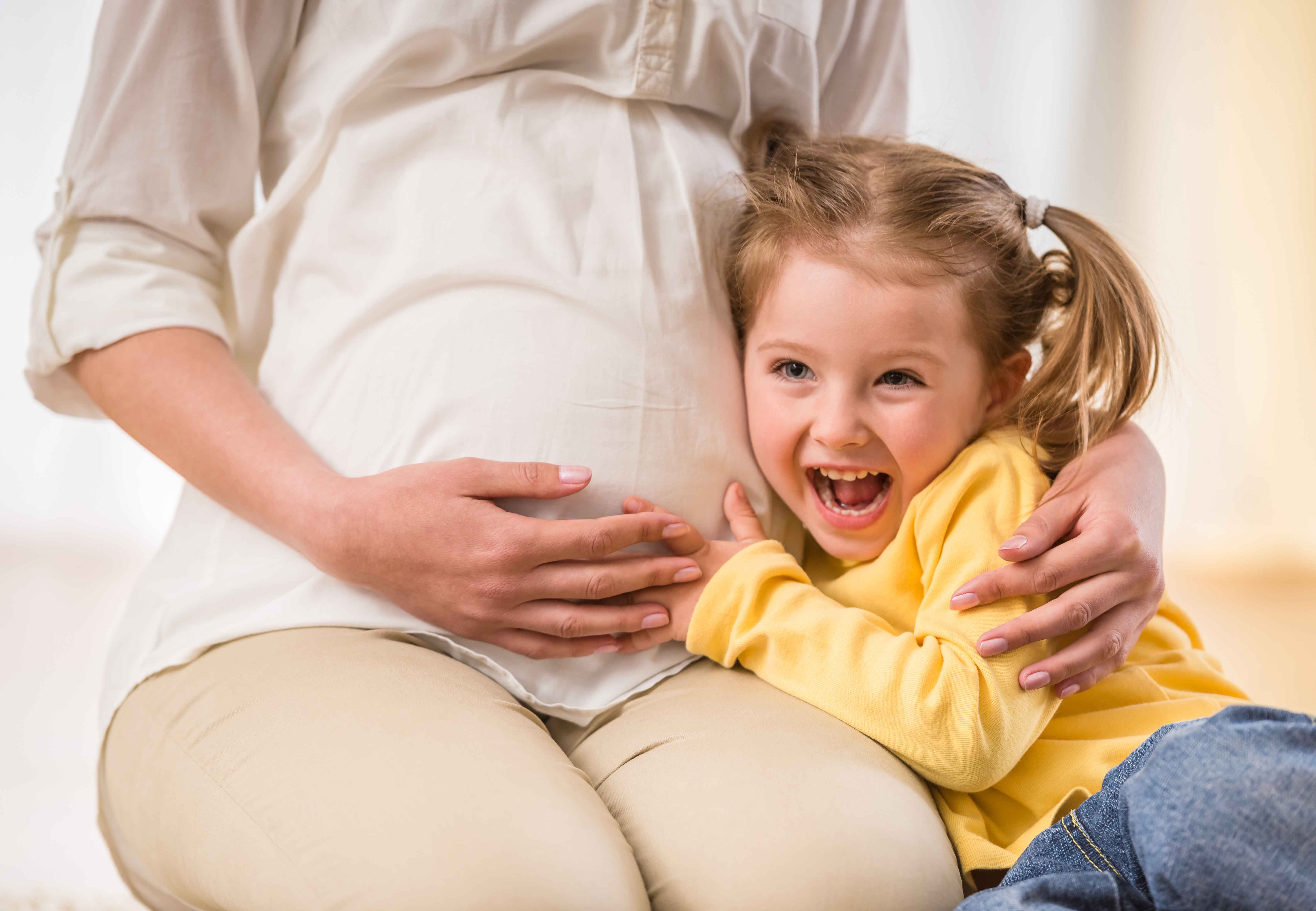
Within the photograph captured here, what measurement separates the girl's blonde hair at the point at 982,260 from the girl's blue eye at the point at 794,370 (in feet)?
0.22

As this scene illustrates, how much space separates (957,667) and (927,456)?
21 cm

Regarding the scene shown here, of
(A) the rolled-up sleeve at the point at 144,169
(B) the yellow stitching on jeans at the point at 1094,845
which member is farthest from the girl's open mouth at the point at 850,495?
A: (A) the rolled-up sleeve at the point at 144,169

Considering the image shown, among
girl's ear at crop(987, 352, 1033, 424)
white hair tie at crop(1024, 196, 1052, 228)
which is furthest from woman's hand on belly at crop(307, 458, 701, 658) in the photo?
white hair tie at crop(1024, 196, 1052, 228)

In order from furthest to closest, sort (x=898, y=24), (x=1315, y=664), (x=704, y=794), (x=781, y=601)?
(x=1315, y=664) → (x=898, y=24) → (x=781, y=601) → (x=704, y=794)

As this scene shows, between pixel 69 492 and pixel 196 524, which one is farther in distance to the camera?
pixel 69 492

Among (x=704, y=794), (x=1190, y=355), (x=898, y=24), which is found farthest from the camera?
(x=1190, y=355)

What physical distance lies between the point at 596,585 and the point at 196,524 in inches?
14.5

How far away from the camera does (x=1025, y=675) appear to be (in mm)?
739

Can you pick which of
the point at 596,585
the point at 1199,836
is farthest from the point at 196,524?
the point at 1199,836

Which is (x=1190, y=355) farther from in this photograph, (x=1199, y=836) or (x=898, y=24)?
(x=1199, y=836)

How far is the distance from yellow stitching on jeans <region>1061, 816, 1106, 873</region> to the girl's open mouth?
0.32 metres

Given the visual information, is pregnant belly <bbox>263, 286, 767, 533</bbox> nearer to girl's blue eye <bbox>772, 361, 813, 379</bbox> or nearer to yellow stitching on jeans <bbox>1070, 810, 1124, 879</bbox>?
girl's blue eye <bbox>772, 361, 813, 379</bbox>

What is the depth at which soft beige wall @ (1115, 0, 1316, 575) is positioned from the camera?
2.59 meters

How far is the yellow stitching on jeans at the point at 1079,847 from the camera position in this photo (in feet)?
1.98
